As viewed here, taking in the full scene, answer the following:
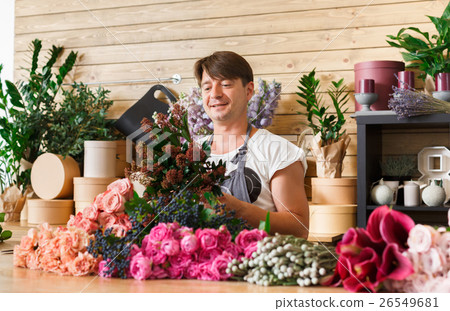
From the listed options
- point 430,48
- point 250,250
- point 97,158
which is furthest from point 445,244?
point 97,158

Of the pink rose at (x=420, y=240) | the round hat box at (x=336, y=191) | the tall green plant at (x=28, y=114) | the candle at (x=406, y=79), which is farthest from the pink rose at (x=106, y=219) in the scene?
the tall green plant at (x=28, y=114)

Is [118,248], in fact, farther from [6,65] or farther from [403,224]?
[6,65]

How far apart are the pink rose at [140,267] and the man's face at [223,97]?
98cm

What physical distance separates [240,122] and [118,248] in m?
1.05

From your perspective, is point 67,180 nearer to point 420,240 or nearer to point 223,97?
point 223,97

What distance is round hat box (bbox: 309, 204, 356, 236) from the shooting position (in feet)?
8.70

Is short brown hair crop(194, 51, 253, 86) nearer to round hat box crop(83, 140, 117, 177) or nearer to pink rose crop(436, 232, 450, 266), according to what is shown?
pink rose crop(436, 232, 450, 266)

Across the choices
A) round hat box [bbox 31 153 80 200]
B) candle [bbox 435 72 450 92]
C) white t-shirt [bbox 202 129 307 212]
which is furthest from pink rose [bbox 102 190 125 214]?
round hat box [bbox 31 153 80 200]

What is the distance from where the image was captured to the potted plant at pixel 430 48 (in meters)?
2.60

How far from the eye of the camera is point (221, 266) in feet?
3.25

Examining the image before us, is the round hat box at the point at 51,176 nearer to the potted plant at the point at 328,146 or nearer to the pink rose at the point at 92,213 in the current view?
the potted plant at the point at 328,146

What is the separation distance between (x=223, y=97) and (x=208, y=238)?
0.97 metres

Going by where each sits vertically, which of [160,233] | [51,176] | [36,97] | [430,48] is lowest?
[160,233]
